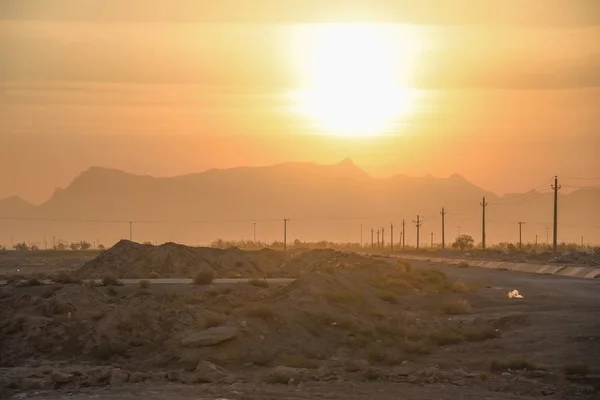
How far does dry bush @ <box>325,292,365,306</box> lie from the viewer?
127 feet

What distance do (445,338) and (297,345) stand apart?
5054mm

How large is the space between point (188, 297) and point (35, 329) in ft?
23.9

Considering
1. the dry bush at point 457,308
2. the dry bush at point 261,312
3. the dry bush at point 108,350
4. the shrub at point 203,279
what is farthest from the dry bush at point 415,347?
the shrub at point 203,279

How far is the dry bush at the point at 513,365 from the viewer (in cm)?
2817

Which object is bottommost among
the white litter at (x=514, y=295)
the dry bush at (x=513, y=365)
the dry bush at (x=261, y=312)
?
the white litter at (x=514, y=295)

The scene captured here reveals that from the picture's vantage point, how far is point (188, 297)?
40.2 meters

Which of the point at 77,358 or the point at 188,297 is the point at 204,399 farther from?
the point at 188,297

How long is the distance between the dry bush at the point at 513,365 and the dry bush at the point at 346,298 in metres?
10.6

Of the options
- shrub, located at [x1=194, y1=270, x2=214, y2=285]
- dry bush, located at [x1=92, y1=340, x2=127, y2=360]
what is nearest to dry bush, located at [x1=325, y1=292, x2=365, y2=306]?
dry bush, located at [x1=92, y1=340, x2=127, y2=360]

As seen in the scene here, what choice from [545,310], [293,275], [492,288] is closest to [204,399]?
[545,310]

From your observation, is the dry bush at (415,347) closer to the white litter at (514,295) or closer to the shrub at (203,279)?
Answer: the white litter at (514,295)

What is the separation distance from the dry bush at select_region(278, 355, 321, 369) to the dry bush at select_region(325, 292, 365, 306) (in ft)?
23.6

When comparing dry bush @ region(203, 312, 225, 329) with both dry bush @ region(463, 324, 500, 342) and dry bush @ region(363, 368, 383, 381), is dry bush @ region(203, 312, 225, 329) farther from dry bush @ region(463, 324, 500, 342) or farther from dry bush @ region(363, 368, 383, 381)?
dry bush @ region(463, 324, 500, 342)

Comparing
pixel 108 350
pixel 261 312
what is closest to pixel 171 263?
pixel 261 312
